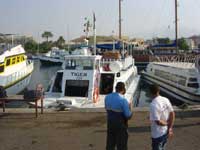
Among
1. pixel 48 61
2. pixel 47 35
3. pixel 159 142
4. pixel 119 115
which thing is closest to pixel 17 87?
pixel 119 115

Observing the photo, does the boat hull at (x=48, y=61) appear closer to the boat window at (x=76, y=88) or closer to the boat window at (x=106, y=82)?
the boat window at (x=106, y=82)

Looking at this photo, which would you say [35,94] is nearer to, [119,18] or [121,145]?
[121,145]

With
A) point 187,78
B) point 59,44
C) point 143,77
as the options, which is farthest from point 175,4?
point 59,44

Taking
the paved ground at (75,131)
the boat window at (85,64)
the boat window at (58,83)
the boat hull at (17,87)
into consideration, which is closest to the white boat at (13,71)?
the boat hull at (17,87)

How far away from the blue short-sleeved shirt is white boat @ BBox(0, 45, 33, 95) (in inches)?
930

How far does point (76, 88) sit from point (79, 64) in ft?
4.65

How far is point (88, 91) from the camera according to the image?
21.9m

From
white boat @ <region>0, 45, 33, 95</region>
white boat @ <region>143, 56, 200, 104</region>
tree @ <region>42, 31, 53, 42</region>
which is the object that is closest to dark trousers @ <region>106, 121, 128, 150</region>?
white boat @ <region>143, 56, 200, 104</region>

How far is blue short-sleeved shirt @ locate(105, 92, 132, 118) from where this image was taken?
26.4ft

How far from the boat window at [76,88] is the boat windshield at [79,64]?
2.97 ft

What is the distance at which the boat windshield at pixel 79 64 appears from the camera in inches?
904

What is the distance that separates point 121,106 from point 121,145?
31.1 inches

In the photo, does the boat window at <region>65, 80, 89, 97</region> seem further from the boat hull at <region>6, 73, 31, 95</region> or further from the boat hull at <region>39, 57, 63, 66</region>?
the boat hull at <region>39, 57, 63, 66</region>

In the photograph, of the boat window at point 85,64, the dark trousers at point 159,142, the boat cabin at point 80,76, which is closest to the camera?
the dark trousers at point 159,142
